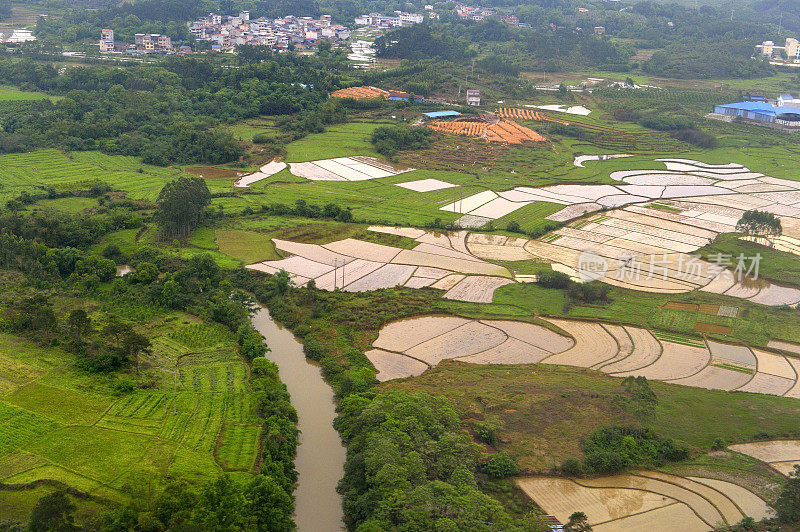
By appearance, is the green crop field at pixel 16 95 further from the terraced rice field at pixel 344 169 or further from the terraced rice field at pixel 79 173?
the terraced rice field at pixel 344 169

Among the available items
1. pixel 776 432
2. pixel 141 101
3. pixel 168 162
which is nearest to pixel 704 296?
pixel 776 432

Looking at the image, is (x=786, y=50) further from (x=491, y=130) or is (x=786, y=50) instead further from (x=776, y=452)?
(x=776, y=452)

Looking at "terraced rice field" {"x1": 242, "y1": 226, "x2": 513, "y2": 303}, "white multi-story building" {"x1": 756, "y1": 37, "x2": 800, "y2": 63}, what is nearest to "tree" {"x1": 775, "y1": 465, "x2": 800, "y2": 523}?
"terraced rice field" {"x1": 242, "y1": 226, "x2": 513, "y2": 303}

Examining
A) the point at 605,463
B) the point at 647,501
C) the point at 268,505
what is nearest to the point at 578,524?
the point at 647,501

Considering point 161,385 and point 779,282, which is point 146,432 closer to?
point 161,385

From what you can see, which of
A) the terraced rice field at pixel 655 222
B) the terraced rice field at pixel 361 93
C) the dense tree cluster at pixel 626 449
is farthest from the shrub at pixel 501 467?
the terraced rice field at pixel 361 93

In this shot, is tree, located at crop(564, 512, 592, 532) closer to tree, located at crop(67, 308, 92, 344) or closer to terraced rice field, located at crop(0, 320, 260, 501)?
terraced rice field, located at crop(0, 320, 260, 501)
